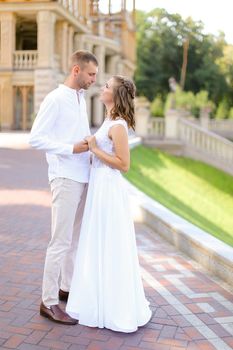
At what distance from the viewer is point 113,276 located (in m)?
4.09

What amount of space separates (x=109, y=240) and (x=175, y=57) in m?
54.0

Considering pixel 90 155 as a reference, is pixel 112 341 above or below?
below

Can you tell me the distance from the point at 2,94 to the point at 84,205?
82.0 feet

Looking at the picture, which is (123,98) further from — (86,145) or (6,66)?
(6,66)

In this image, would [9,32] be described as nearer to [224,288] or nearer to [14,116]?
[14,116]

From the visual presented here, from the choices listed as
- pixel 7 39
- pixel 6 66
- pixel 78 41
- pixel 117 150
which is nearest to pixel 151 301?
pixel 117 150

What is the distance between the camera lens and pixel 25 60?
92.8 feet

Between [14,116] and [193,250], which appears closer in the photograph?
[193,250]

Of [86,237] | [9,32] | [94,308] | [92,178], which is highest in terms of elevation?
[9,32]

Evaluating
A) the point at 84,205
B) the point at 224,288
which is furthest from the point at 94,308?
the point at 224,288

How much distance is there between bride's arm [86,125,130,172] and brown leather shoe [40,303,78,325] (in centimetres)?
126

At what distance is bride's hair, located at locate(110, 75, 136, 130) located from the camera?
158 inches

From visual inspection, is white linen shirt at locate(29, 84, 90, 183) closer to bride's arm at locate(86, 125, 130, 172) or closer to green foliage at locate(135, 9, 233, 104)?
bride's arm at locate(86, 125, 130, 172)

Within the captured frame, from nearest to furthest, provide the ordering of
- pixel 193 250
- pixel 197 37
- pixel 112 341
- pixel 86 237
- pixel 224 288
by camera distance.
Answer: pixel 112 341 → pixel 86 237 → pixel 224 288 → pixel 193 250 → pixel 197 37
